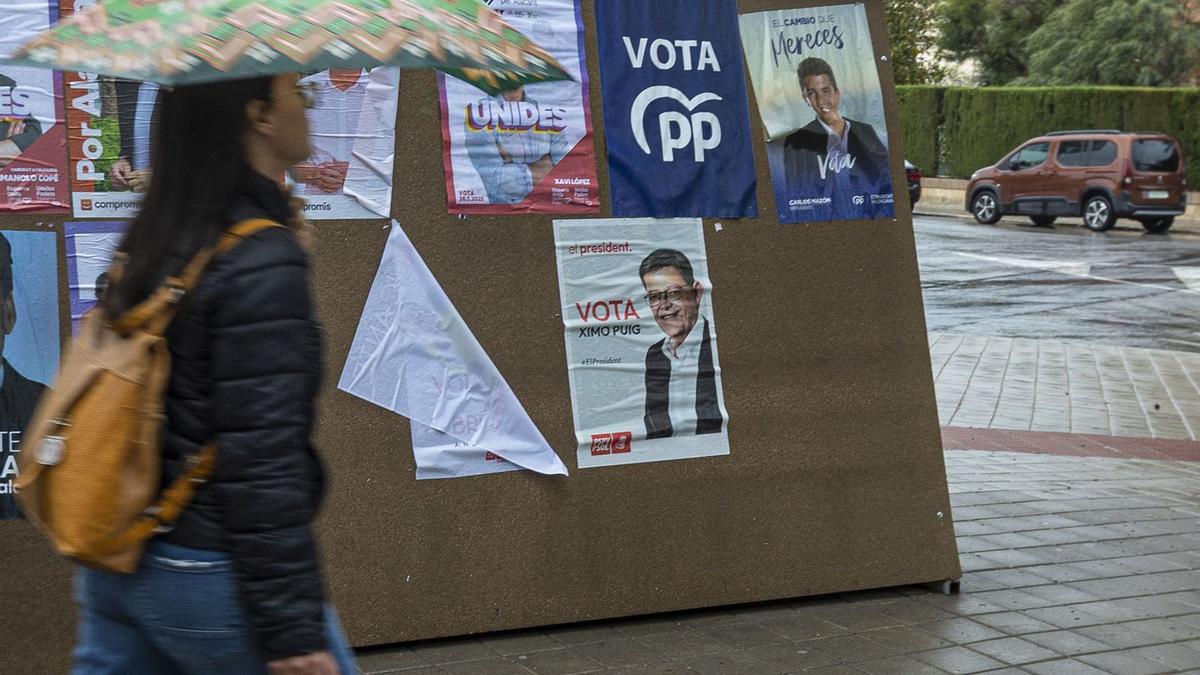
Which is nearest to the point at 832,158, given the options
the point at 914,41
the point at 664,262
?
the point at 664,262

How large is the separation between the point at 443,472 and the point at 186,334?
8.60 ft

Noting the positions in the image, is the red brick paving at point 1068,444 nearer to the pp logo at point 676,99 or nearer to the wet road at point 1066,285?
the pp logo at point 676,99

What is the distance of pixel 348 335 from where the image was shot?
4609mm

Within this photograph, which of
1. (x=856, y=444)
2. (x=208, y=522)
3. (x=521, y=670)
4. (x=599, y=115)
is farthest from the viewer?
(x=856, y=444)

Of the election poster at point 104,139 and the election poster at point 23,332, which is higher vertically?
the election poster at point 104,139

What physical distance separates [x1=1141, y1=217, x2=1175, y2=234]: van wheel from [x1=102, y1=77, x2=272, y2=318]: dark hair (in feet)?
95.0

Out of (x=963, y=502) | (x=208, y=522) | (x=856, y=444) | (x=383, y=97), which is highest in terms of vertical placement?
(x=383, y=97)

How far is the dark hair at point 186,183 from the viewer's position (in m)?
2.22

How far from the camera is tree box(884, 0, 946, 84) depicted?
41281 mm

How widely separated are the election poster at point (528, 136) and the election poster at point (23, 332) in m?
1.31

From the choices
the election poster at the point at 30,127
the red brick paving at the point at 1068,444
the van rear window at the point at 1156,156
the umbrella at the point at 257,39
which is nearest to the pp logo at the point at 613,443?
the election poster at the point at 30,127

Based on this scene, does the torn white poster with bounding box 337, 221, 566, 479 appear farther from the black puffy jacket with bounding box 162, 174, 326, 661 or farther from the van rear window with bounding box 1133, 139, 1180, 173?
the van rear window with bounding box 1133, 139, 1180, 173

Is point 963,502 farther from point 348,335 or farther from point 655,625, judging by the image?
point 348,335

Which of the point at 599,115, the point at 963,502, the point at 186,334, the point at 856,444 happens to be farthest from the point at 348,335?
the point at 963,502
